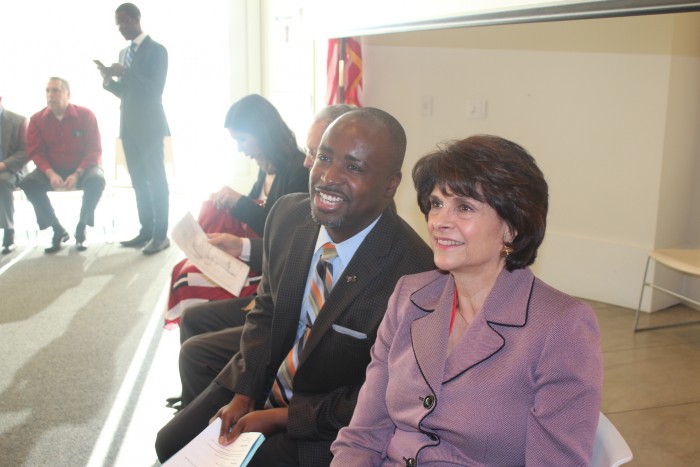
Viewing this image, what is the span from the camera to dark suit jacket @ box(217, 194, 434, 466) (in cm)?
184

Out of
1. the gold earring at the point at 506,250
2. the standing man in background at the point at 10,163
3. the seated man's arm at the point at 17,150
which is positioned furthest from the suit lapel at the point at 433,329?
the seated man's arm at the point at 17,150

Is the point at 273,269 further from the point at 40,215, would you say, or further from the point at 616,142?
the point at 40,215

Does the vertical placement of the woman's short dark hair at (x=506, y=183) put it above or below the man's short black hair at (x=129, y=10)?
below

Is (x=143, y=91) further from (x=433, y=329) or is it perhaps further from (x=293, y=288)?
(x=433, y=329)

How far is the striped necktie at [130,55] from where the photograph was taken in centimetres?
581

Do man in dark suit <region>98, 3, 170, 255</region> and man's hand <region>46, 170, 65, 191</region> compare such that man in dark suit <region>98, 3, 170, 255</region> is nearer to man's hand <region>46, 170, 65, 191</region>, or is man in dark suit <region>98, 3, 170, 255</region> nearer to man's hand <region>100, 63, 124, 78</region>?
man's hand <region>100, 63, 124, 78</region>

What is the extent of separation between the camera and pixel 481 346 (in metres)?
1.41

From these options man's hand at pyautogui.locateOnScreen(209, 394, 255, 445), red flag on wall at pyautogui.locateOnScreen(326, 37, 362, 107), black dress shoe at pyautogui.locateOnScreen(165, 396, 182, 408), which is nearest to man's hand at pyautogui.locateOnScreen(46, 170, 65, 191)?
red flag on wall at pyautogui.locateOnScreen(326, 37, 362, 107)

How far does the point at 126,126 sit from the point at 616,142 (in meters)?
4.09

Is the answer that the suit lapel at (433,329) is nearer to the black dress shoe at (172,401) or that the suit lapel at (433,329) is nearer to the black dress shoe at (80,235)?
the black dress shoe at (172,401)

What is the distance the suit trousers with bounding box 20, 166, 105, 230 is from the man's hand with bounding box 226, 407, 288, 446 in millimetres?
4796

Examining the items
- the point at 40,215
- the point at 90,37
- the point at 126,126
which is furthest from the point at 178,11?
the point at 40,215

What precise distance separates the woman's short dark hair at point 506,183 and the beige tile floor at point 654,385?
1.84 m

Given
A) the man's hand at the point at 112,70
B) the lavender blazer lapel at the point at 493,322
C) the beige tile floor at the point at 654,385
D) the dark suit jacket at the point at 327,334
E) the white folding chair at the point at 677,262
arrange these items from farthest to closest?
the man's hand at the point at 112,70, the white folding chair at the point at 677,262, the beige tile floor at the point at 654,385, the dark suit jacket at the point at 327,334, the lavender blazer lapel at the point at 493,322
